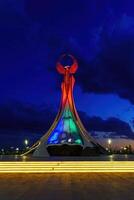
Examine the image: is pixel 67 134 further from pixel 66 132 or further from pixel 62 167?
pixel 62 167

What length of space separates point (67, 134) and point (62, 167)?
1663cm

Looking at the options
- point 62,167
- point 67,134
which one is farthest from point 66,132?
point 62,167

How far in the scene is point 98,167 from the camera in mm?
17469

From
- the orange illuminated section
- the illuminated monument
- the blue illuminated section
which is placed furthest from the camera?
the blue illuminated section

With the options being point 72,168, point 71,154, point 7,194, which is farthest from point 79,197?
point 71,154

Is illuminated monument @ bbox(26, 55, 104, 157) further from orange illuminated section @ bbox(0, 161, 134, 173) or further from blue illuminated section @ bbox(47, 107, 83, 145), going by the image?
orange illuminated section @ bbox(0, 161, 134, 173)

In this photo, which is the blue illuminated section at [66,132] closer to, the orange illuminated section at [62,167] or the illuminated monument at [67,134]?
the illuminated monument at [67,134]

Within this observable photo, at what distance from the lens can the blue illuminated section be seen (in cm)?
3378

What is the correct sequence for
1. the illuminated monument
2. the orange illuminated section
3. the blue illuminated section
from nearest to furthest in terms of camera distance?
the orange illuminated section < the illuminated monument < the blue illuminated section

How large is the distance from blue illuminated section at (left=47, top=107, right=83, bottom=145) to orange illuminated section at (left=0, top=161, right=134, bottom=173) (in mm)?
16042

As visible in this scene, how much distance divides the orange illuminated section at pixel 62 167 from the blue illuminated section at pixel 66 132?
16.0 metres

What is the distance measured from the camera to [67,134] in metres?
33.9

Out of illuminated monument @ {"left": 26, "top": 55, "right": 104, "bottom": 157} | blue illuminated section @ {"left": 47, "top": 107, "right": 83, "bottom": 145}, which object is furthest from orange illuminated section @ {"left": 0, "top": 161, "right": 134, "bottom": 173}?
blue illuminated section @ {"left": 47, "top": 107, "right": 83, "bottom": 145}

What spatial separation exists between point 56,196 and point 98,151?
26.3 metres
